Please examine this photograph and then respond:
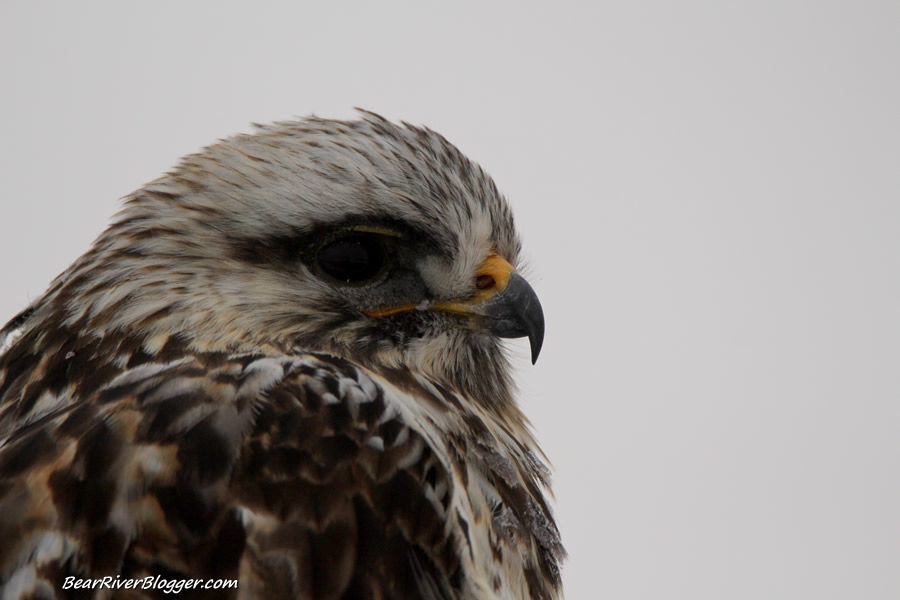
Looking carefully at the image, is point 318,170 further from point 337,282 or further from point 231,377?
point 231,377

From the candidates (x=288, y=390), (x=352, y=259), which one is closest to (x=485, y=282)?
(x=352, y=259)

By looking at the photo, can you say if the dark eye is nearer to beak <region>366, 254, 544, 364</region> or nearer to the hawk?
the hawk

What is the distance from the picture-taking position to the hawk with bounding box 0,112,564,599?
5.69ft

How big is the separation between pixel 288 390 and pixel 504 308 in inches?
31.9

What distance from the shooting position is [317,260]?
2512mm

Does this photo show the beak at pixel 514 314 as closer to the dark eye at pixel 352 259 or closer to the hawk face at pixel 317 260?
the hawk face at pixel 317 260

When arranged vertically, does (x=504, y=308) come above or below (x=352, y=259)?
below

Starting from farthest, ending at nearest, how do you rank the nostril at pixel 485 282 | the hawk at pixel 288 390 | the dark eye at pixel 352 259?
the nostril at pixel 485 282 → the dark eye at pixel 352 259 → the hawk at pixel 288 390

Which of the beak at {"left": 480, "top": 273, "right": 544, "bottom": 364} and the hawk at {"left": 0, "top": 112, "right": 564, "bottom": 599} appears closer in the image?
the hawk at {"left": 0, "top": 112, "right": 564, "bottom": 599}

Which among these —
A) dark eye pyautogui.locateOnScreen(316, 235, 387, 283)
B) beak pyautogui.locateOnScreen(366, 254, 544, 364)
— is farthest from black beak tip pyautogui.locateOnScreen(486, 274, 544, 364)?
dark eye pyautogui.locateOnScreen(316, 235, 387, 283)

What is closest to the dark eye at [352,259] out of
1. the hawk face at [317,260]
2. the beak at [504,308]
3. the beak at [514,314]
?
the hawk face at [317,260]

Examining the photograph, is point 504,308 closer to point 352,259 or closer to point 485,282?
point 485,282

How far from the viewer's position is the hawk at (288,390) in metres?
1.73

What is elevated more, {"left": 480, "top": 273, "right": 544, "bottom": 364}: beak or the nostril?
the nostril
